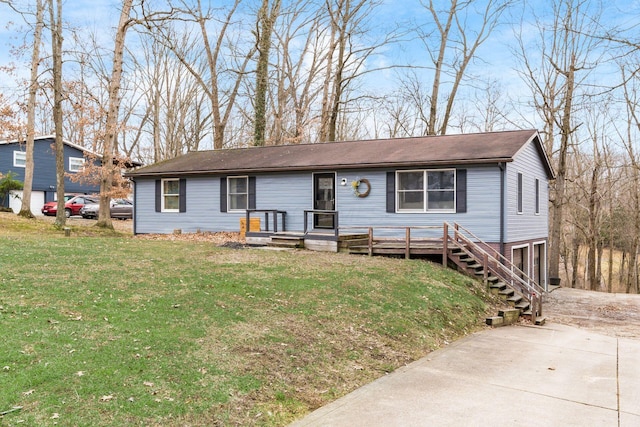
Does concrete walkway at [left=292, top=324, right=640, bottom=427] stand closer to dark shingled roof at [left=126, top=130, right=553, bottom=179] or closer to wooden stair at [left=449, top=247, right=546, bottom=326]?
wooden stair at [left=449, top=247, right=546, bottom=326]

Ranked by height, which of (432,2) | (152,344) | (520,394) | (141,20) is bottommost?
(520,394)

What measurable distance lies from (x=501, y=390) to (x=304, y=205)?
451 inches

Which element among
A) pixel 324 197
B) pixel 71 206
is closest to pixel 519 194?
pixel 324 197

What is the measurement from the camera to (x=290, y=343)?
6348 millimetres

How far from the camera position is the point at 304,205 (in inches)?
655

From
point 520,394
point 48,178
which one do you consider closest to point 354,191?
point 520,394

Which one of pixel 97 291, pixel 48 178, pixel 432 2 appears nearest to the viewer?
pixel 97 291

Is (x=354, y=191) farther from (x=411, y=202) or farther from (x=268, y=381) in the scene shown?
(x=268, y=381)

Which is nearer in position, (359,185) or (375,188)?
(375,188)

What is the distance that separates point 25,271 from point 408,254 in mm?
9201

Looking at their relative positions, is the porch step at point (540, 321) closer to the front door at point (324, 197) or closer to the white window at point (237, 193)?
the front door at point (324, 197)

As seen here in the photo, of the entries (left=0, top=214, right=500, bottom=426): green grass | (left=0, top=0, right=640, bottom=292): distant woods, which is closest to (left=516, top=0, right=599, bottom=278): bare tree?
(left=0, top=0, right=640, bottom=292): distant woods

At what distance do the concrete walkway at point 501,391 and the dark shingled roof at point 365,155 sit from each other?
7.07 meters

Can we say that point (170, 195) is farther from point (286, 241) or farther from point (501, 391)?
point (501, 391)
